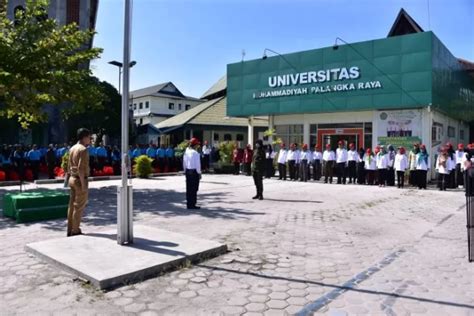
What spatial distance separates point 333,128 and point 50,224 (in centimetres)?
1641

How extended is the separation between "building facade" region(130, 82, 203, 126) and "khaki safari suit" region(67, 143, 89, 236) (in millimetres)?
56545

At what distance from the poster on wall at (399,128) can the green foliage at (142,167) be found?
1103cm

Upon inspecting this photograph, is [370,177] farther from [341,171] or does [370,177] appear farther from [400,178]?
[400,178]

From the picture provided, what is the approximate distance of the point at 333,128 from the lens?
2203 cm

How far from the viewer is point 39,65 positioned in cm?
1216

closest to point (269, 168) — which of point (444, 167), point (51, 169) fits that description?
point (444, 167)

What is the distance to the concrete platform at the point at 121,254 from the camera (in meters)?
5.04

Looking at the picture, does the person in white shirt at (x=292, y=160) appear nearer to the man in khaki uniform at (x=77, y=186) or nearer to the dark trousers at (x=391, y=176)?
the dark trousers at (x=391, y=176)

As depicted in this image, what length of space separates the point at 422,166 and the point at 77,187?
13.4 m

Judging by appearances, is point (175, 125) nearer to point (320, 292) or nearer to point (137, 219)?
point (137, 219)

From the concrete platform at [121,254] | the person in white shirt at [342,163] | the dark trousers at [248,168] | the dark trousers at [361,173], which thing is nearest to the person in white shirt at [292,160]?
the person in white shirt at [342,163]

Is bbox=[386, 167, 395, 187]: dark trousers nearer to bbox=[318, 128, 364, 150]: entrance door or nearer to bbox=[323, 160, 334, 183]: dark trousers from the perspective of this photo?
bbox=[323, 160, 334, 183]: dark trousers

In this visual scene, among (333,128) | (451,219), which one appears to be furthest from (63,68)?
(333,128)

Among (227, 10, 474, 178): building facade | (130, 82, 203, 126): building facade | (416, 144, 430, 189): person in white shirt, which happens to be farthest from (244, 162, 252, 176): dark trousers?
(130, 82, 203, 126): building facade
